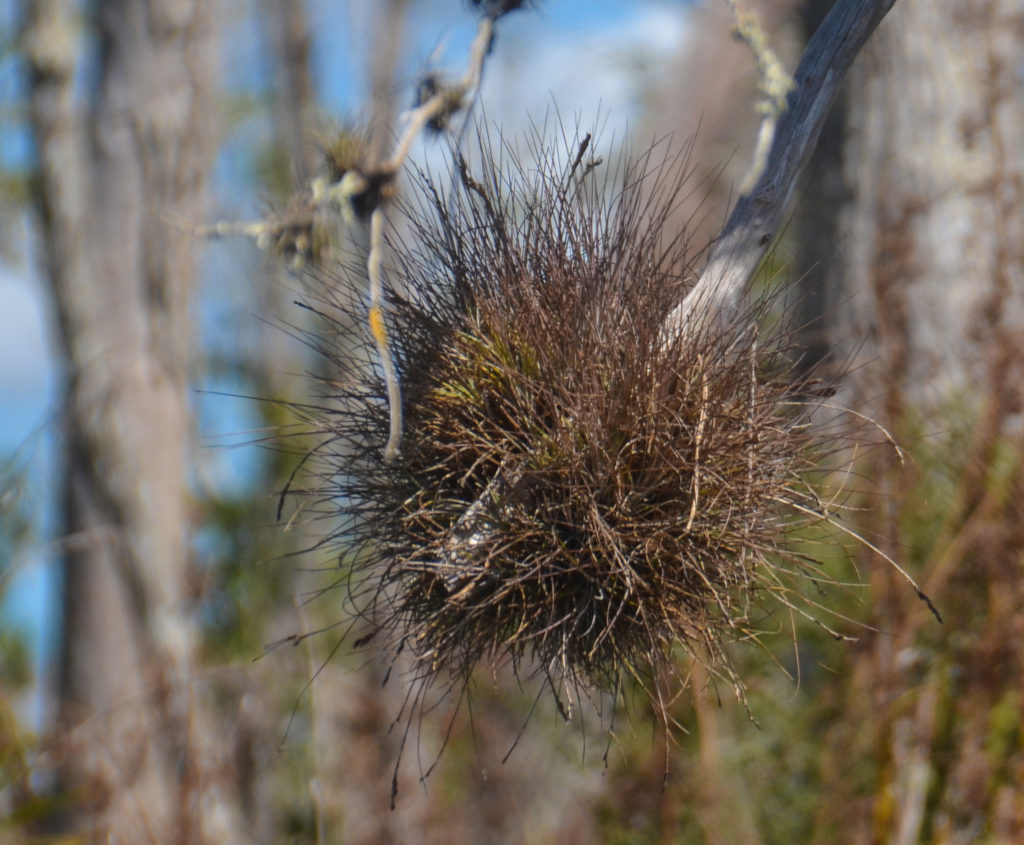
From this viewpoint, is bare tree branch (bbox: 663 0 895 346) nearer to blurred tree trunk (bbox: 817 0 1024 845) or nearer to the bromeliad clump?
the bromeliad clump

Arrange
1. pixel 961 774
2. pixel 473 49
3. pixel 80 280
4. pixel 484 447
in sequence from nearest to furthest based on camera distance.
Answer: pixel 484 447, pixel 473 49, pixel 961 774, pixel 80 280

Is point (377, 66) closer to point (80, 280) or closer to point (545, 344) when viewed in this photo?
point (80, 280)

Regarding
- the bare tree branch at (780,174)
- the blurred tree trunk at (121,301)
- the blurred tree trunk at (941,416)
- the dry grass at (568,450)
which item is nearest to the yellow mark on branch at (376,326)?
the dry grass at (568,450)

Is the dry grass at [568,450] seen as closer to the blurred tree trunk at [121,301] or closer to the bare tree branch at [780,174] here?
the bare tree branch at [780,174]

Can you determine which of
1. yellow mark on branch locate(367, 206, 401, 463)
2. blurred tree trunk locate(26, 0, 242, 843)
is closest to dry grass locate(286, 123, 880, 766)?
yellow mark on branch locate(367, 206, 401, 463)

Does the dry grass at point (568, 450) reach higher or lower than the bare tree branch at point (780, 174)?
lower

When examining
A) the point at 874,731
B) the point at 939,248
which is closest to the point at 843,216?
the point at 939,248

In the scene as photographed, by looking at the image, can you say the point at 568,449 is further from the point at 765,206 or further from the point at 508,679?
the point at 508,679
